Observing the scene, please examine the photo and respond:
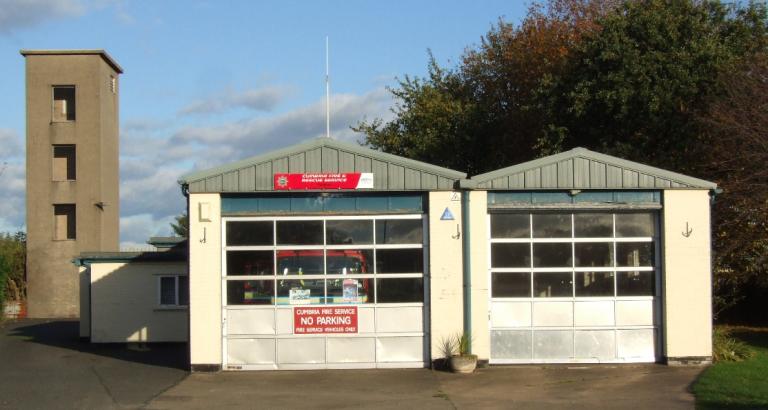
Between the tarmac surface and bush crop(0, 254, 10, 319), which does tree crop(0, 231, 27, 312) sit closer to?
bush crop(0, 254, 10, 319)

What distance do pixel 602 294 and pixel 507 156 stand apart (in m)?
16.9

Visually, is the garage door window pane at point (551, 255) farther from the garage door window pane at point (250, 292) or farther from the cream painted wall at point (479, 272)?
the garage door window pane at point (250, 292)

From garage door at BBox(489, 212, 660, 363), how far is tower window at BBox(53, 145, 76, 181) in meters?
27.7

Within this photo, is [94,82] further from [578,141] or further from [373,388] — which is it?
[373,388]

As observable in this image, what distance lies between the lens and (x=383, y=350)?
643 inches

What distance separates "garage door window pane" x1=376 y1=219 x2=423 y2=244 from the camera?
1645cm

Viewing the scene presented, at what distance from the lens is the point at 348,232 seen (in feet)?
54.1

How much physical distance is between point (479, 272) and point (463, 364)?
5.37 feet

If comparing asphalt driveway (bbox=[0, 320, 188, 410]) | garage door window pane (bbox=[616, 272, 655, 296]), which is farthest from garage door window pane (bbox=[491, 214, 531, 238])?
asphalt driveway (bbox=[0, 320, 188, 410])

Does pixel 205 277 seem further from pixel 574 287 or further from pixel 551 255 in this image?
pixel 574 287

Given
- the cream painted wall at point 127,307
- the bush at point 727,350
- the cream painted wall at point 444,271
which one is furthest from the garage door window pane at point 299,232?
the bush at point 727,350

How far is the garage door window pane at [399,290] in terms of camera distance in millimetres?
16391

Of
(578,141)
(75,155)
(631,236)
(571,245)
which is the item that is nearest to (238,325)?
(571,245)

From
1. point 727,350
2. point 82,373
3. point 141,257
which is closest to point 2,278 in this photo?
point 141,257
